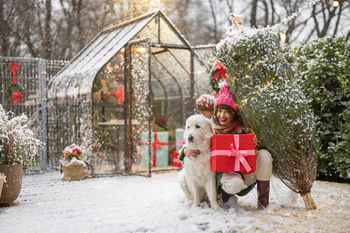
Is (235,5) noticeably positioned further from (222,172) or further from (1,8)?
(222,172)

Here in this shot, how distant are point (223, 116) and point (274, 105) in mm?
610

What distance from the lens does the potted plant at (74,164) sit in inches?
243

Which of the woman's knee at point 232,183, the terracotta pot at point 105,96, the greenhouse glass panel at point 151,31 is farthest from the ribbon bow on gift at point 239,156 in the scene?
the greenhouse glass panel at point 151,31

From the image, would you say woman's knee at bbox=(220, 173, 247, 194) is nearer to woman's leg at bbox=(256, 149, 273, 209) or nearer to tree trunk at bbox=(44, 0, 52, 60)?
woman's leg at bbox=(256, 149, 273, 209)

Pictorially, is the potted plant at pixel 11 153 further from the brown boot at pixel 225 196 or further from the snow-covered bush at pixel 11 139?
the brown boot at pixel 225 196

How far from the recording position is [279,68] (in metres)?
3.83

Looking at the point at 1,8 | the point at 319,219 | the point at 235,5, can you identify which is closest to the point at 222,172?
the point at 319,219

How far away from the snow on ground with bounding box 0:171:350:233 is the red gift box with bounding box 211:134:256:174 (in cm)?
47

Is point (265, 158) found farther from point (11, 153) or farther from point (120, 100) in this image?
point (120, 100)

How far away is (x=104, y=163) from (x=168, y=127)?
8.33 feet

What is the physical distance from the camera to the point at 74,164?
20.3 ft

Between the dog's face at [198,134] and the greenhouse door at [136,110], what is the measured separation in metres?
2.77

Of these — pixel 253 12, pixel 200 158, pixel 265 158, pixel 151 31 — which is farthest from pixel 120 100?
pixel 253 12

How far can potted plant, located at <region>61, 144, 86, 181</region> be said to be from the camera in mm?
6172
